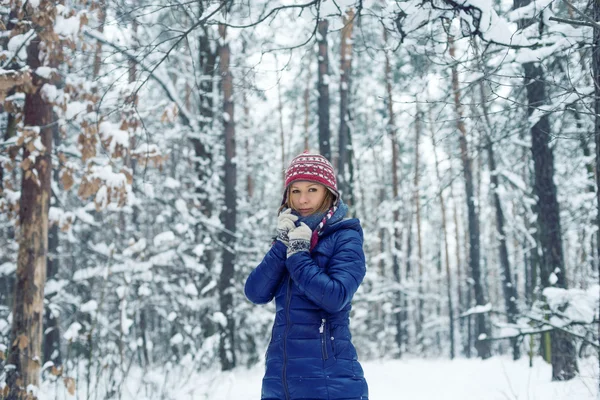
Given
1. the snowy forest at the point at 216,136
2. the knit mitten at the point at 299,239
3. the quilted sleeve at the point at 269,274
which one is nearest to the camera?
the knit mitten at the point at 299,239

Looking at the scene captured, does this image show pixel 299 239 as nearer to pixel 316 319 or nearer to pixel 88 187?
pixel 316 319

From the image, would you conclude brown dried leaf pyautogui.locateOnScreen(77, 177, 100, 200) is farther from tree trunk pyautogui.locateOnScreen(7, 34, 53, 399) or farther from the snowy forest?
tree trunk pyautogui.locateOnScreen(7, 34, 53, 399)

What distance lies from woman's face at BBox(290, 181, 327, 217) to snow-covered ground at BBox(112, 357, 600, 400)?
378 centimetres

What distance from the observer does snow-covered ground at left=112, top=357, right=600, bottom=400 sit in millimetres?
6129

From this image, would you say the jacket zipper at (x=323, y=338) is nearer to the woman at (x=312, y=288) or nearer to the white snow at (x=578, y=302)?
the woman at (x=312, y=288)

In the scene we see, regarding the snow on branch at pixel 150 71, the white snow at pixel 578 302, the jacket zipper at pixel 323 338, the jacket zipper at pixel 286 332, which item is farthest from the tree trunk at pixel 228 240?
the jacket zipper at pixel 323 338

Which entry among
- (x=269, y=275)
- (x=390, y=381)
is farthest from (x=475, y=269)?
(x=269, y=275)

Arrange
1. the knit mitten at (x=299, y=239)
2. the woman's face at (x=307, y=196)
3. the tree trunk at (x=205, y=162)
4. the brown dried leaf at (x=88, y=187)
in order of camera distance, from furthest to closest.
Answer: the tree trunk at (x=205, y=162) → the brown dried leaf at (x=88, y=187) → the woman's face at (x=307, y=196) → the knit mitten at (x=299, y=239)

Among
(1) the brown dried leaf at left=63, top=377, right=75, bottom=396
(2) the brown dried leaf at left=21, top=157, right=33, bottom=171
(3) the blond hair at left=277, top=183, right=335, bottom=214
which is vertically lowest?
(1) the brown dried leaf at left=63, top=377, right=75, bottom=396

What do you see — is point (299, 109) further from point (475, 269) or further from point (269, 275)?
point (269, 275)

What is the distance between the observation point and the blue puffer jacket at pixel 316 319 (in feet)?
7.50

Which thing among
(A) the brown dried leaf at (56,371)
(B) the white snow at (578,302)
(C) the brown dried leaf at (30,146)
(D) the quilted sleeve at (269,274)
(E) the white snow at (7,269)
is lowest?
(A) the brown dried leaf at (56,371)

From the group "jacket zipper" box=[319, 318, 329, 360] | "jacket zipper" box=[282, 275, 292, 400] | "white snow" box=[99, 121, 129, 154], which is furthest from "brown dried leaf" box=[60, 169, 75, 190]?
"jacket zipper" box=[319, 318, 329, 360]

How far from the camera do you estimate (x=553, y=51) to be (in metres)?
4.61
